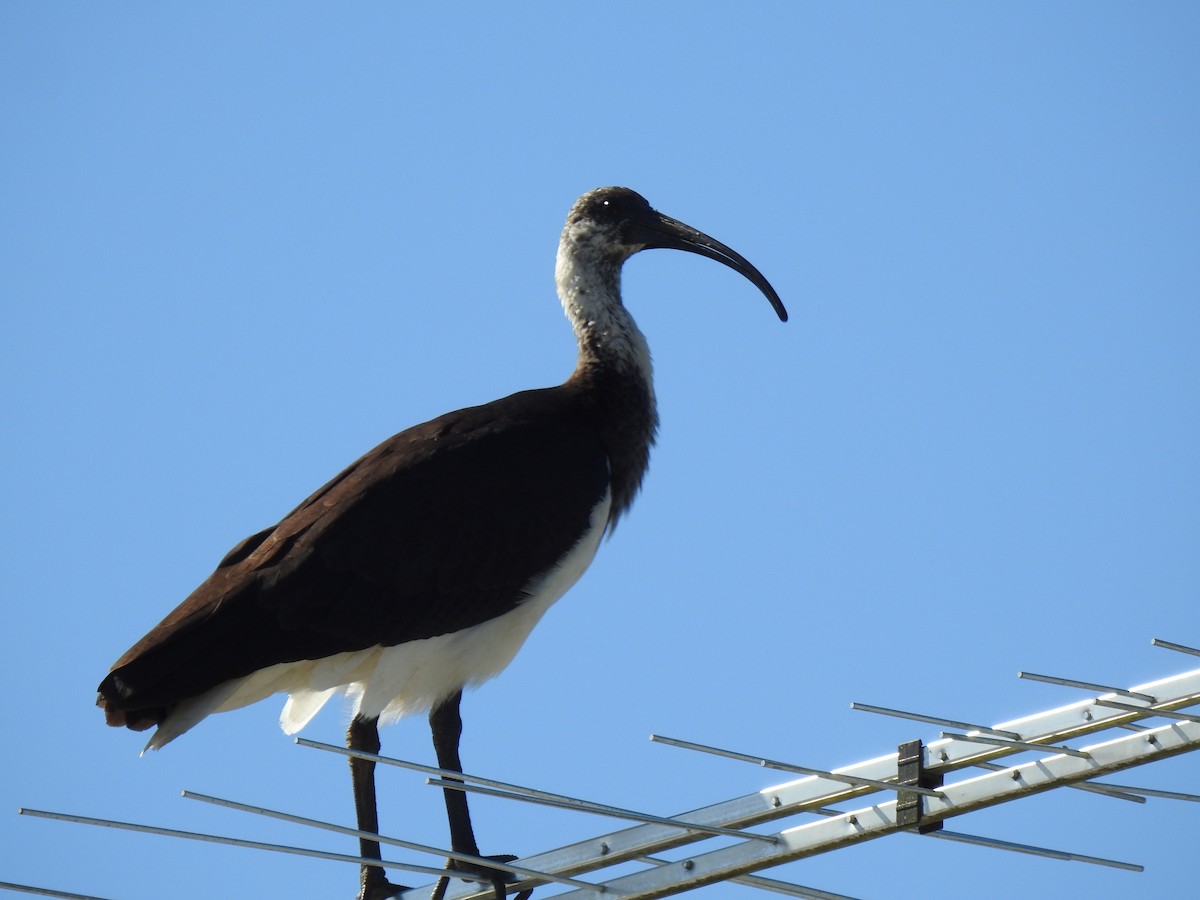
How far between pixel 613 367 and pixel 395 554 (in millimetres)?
2063

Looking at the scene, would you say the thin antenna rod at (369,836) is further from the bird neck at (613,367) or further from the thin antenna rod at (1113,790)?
the bird neck at (613,367)

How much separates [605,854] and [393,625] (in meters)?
2.93

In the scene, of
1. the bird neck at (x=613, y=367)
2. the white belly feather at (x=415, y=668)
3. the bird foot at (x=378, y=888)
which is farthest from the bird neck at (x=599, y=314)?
the bird foot at (x=378, y=888)

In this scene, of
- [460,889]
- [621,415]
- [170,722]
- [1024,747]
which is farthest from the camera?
[621,415]

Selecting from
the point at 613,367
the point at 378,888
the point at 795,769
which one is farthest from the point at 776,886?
the point at 613,367

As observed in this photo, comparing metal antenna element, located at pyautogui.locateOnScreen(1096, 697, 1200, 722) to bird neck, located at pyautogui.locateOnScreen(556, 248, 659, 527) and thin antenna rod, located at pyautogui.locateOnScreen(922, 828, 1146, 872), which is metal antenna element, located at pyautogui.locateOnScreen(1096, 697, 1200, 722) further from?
bird neck, located at pyautogui.locateOnScreen(556, 248, 659, 527)

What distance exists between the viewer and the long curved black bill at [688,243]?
11281 mm

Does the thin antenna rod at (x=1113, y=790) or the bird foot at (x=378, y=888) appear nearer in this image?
the thin antenna rod at (x=1113, y=790)

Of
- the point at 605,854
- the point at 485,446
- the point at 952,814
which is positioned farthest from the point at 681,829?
the point at 485,446

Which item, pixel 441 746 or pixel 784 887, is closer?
pixel 784 887

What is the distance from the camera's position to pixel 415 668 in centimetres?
897

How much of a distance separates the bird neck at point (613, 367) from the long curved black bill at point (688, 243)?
0.29 meters

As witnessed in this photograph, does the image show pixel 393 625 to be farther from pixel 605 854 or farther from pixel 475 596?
pixel 605 854

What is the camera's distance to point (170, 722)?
27.6 feet
